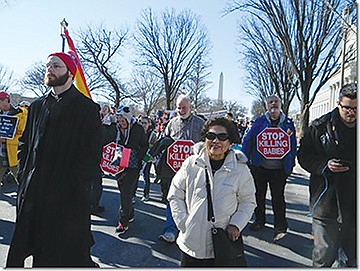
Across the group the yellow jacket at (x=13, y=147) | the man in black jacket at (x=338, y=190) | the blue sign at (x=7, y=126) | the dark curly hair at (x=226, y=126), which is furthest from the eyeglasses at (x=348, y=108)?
the blue sign at (x=7, y=126)

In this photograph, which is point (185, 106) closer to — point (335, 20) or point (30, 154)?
point (30, 154)

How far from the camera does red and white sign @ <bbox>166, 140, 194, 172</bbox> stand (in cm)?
495

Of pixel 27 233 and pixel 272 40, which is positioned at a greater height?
pixel 272 40

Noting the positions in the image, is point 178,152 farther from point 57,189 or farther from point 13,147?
point 13,147

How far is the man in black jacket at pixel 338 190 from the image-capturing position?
2.96m

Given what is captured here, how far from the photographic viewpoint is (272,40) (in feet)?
56.1

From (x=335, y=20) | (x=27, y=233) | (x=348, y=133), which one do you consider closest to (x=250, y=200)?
(x=348, y=133)

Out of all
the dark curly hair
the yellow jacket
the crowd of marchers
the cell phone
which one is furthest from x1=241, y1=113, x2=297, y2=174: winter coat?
the yellow jacket

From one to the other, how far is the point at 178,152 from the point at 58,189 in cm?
226

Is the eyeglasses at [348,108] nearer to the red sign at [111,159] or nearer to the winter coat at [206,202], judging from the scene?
the winter coat at [206,202]

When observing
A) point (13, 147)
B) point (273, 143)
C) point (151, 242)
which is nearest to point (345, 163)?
point (273, 143)

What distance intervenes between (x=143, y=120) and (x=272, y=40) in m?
10.4

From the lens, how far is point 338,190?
3012 millimetres

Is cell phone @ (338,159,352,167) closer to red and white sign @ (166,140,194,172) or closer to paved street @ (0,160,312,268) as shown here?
paved street @ (0,160,312,268)
